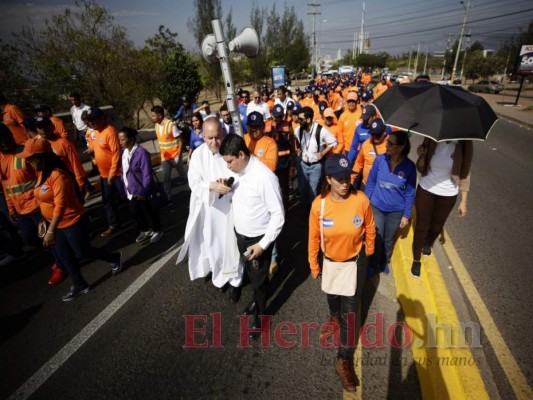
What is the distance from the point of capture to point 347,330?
8.14 ft

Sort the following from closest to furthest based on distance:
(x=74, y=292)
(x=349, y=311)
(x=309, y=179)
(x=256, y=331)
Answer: (x=349, y=311), (x=256, y=331), (x=74, y=292), (x=309, y=179)

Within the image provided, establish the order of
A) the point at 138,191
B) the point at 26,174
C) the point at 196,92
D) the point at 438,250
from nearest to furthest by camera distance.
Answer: the point at 26,174 < the point at 438,250 < the point at 138,191 < the point at 196,92

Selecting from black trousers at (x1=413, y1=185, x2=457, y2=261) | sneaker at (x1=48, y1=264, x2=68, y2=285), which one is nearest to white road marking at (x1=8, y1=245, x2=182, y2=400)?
sneaker at (x1=48, y1=264, x2=68, y2=285)

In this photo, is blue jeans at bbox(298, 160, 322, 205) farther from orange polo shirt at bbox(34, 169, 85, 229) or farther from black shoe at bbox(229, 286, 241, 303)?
orange polo shirt at bbox(34, 169, 85, 229)

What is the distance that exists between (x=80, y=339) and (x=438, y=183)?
426cm

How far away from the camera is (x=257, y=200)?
8.52 feet

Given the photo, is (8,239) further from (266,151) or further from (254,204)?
(254,204)

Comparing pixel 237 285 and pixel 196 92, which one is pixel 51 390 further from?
pixel 196 92

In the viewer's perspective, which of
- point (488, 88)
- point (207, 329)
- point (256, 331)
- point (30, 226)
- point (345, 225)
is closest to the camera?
point (345, 225)

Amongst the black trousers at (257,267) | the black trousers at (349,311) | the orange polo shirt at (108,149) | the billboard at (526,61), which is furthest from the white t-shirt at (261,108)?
the billboard at (526,61)

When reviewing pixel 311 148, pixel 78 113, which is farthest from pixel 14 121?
pixel 311 148

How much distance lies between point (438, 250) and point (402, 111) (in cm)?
233

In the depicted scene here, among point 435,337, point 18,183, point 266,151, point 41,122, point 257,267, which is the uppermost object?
point 41,122

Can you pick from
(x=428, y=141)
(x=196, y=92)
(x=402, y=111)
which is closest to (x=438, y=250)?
(x=428, y=141)
